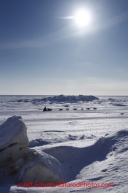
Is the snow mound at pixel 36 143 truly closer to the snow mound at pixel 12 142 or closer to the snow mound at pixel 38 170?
the snow mound at pixel 12 142

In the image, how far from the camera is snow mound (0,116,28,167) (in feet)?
20.4

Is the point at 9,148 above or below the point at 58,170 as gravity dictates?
above

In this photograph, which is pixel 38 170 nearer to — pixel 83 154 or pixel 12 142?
pixel 12 142

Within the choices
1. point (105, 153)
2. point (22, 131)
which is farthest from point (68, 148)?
point (22, 131)

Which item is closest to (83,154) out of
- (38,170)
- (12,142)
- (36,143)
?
(38,170)

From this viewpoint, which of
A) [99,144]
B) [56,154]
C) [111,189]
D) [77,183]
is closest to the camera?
[111,189]

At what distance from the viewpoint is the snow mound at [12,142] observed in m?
6.23

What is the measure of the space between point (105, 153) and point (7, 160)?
3.79 meters

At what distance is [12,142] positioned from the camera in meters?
6.29

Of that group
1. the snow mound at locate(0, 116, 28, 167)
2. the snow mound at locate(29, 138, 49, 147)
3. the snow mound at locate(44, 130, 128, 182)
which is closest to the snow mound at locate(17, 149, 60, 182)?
the snow mound at locate(0, 116, 28, 167)

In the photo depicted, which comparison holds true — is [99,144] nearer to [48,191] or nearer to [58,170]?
[58,170]

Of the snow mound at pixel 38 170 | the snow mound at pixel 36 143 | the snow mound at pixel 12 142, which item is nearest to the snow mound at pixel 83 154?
the snow mound at pixel 38 170

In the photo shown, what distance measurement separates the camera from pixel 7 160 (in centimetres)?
633

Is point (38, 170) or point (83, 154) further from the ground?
point (38, 170)
